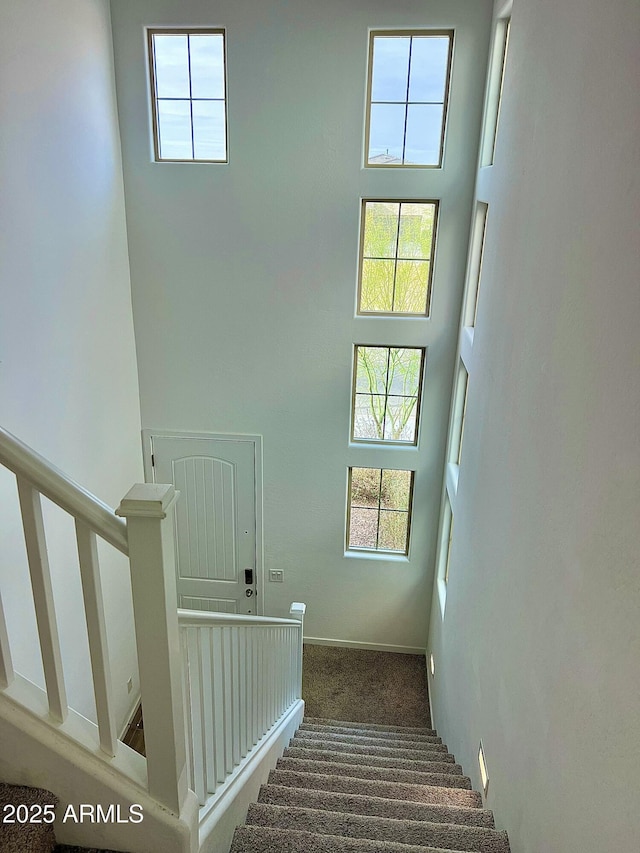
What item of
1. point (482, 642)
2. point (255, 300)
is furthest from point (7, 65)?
point (482, 642)

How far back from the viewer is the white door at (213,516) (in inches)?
226

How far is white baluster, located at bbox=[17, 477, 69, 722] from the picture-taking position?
1.50 meters

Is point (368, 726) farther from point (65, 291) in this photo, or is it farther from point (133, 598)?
point (133, 598)

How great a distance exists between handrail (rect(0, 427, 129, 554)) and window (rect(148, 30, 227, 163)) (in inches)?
164

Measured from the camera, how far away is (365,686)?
5.87 m

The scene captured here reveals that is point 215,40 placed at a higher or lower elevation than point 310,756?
higher

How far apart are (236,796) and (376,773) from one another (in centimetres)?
127

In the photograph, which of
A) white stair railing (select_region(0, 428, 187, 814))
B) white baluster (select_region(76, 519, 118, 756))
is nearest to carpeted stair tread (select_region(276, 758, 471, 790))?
white stair railing (select_region(0, 428, 187, 814))

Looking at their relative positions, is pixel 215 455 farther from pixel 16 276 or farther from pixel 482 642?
pixel 482 642

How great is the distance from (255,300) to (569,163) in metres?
3.38

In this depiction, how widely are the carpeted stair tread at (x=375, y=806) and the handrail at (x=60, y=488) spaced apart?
192 cm

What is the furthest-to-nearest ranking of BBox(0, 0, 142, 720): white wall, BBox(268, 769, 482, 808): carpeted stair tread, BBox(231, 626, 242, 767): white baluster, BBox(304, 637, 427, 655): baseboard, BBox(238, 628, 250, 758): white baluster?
BBox(304, 637, 427, 655): baseboard
BBox(0, 0, 142, 720): white wall
BBox(268, 769, 482, 808): carpeted stair tread
BBox(238, 628, 250, 758): white baluster
BBox(231, 626, 242, 767): white baluster

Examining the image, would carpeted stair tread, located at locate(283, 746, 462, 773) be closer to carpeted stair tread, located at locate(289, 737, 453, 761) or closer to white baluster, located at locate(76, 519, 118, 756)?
carpeted stair tread, located at locate(289, 737, 453, 761)

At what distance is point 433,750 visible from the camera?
173 inches
